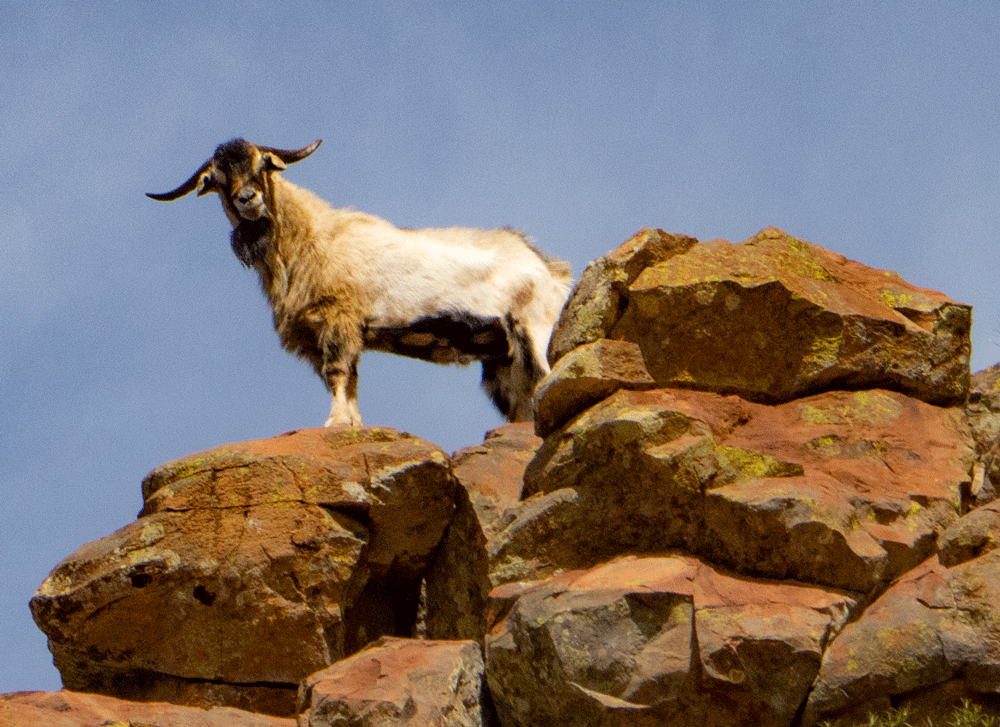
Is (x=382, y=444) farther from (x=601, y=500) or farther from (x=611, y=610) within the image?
(x=611, y=610)

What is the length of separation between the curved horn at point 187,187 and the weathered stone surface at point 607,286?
5.15m

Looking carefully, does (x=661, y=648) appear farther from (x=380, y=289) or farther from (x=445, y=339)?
(x=380, y=289)

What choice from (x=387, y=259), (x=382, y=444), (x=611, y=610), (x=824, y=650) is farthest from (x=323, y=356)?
(x=824, y=650)

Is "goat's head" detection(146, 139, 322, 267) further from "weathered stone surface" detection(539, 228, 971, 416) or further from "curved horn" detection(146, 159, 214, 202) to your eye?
"weathered stone surface" detection(539, 228, 971, 416)

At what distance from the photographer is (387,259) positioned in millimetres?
10648

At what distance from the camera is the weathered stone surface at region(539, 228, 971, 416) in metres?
6.66

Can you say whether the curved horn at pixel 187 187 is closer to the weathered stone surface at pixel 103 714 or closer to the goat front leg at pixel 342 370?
the goat front leg at pixel 342 370

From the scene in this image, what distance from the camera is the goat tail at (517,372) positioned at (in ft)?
34.1

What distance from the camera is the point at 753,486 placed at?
5941 millimetres

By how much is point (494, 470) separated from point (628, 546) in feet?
5.86

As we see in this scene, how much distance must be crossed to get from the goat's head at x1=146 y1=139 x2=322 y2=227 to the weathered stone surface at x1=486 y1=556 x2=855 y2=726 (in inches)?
227

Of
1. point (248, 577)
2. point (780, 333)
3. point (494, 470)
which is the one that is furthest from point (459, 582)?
point (780, 333)

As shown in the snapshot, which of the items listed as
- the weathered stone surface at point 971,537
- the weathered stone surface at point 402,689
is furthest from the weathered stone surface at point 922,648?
the weathered stone surface at point 402,689

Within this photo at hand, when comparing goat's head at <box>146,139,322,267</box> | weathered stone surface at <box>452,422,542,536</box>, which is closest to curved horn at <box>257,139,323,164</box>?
goat's head at <box>146,139,322,267</box>
